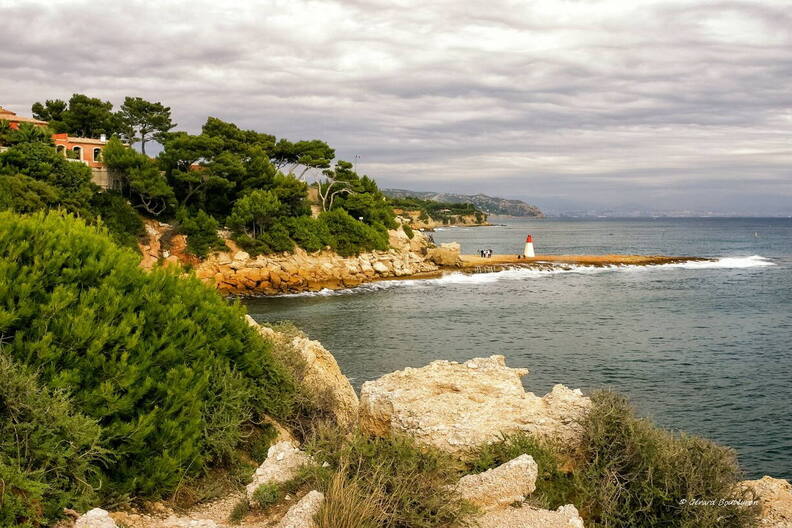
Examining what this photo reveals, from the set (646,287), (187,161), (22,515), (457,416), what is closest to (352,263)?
(187,161)

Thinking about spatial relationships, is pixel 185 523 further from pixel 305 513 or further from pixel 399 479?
pixel 399 479

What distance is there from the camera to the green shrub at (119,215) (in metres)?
40.4

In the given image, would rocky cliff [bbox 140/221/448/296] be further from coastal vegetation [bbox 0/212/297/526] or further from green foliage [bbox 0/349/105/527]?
green foliage [bbox 0/349/105/527]

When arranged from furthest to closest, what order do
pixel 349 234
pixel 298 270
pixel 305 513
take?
pixel 349 234 → pixel 298 270 → pixel 305 513

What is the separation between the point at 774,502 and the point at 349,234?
43.0m

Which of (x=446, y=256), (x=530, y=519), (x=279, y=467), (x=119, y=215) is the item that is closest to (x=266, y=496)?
(x=279, y=467)

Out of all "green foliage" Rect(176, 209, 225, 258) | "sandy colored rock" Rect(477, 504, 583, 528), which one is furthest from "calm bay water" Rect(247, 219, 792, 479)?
"green foliage" Rect(176, 209, 225, 258)

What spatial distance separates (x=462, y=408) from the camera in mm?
8945

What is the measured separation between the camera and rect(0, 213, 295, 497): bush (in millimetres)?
6840

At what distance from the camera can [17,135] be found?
38875mm

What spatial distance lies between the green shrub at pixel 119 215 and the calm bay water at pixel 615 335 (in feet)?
36.6

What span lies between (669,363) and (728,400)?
4.78 metres

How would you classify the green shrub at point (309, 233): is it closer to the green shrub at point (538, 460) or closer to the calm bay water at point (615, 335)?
the calm bay water at point (615, 335)

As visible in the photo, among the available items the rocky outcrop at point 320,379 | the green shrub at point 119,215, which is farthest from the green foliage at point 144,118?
the rocky outcrop at point 320,379
